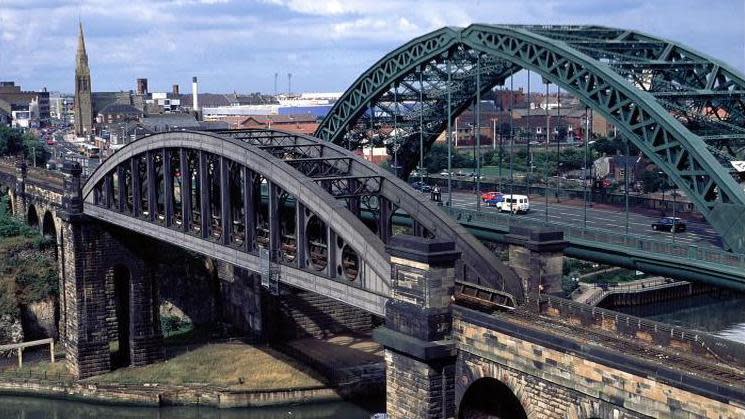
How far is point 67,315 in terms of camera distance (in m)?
56.2

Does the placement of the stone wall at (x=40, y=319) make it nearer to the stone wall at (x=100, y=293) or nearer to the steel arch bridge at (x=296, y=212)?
the stone wall at (x=100, y=293)

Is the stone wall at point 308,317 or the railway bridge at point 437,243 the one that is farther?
the stone wall at point 308,317

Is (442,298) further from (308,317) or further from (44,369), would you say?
(44,369)

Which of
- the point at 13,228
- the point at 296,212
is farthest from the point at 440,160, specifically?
the point at 296,212

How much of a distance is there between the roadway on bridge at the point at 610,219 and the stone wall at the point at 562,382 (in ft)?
72.2

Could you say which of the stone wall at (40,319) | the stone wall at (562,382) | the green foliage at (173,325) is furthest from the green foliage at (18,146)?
the stone wall at (562,382)

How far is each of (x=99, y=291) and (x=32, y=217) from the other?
101 ft

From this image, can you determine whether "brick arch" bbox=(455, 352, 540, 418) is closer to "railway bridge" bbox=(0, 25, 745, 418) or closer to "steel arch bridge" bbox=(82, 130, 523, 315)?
"railway bridge" bbox=(0, 25, 745, 418)

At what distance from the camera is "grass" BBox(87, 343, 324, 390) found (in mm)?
52375

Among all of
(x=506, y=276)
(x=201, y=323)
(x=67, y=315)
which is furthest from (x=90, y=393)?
(x=506, y=276)

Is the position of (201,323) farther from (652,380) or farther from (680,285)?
(652,380)

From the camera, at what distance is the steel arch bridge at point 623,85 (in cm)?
4406

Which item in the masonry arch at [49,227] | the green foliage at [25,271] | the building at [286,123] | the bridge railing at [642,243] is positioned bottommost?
the green foliage at [25,271]

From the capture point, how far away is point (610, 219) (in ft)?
187
